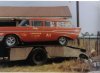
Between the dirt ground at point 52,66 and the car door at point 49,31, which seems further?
the car door at point 49,31

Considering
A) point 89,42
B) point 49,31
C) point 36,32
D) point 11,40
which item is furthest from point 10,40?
point 89,42

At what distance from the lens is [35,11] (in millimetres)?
6840

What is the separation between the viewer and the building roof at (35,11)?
6730mm

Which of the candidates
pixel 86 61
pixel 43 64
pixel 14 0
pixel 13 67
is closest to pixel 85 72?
pixel 86 61

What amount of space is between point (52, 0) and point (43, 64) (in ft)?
3.69

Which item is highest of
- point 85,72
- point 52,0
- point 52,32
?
point 52,0

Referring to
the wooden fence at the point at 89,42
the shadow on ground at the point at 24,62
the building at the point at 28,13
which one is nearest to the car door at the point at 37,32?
the building at the point at 28,13

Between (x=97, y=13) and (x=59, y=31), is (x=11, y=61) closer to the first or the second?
(x=59, y=31)

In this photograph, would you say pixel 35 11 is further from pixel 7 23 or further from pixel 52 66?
pixel 52 66

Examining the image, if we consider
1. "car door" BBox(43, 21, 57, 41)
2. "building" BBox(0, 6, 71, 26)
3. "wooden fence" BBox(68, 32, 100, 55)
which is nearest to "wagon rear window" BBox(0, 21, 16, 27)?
"building" BBox(0, 6, 71, 26)

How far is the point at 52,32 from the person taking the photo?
6.96m

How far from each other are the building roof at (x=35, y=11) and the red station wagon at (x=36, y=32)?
0.11m

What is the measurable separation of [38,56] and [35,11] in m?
0.85

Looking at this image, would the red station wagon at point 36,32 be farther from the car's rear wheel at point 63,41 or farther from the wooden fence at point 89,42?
the wooden fence at point 89,42
